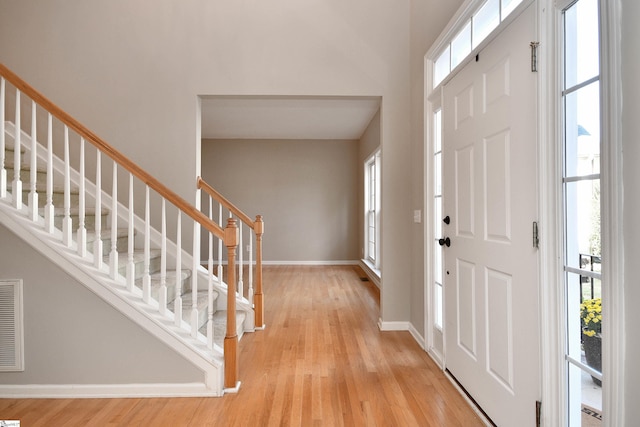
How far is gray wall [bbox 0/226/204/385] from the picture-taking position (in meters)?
2.14

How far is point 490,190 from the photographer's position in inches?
74.1

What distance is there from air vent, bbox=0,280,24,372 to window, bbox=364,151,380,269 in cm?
468

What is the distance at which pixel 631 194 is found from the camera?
1026mm

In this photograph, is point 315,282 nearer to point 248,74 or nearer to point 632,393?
point 248,74

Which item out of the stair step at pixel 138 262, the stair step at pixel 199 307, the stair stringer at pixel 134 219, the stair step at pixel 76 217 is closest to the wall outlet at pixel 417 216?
the stair stringer at pixel 134 219

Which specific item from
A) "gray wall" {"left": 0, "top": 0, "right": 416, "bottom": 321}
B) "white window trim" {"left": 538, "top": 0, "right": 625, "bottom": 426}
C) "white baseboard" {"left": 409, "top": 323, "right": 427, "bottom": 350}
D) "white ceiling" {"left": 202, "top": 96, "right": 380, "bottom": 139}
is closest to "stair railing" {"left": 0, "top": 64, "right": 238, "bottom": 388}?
"gray wall" {"left": 0, "top": 0, "right": 416, "bottom": 321}

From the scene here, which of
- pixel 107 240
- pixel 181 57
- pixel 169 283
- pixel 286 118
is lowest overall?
pixel 169 283

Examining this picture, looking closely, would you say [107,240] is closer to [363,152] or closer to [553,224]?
[553,224]

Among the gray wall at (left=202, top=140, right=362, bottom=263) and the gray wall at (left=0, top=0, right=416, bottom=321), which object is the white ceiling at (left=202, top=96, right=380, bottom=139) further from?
the gray wall at (left=0, top=0, right=416, bottom=321)

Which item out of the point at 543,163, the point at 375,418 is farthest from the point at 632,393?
the point at 375,418

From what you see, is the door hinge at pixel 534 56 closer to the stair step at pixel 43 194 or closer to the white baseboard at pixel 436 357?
the white baseboard at pixel 436 357

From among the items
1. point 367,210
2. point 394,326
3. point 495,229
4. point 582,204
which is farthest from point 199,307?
point 367,210

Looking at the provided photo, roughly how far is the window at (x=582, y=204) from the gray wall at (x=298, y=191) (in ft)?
20.6

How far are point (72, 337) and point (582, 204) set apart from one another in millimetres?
2705
